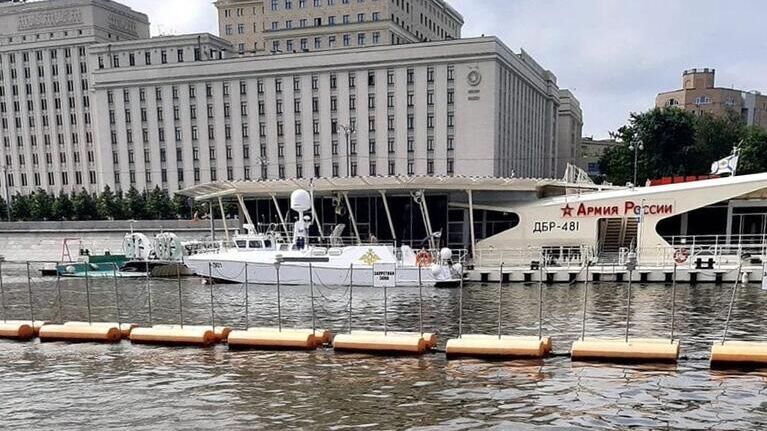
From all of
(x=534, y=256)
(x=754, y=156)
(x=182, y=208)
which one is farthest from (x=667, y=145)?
(x=182, y=208)

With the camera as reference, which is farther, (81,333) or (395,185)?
(395,185)

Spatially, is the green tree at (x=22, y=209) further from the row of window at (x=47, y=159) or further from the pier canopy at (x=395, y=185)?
the pier canopy at (x=395, y=185)

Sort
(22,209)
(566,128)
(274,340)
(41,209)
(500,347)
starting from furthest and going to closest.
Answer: (566,128)
(22,209)
(41,209)
(274,340)
(500,347)

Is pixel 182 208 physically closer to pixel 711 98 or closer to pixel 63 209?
pixel 63 209

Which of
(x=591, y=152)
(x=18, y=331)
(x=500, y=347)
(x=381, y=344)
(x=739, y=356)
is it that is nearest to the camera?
(x=739, y=356)

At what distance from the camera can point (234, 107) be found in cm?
8512

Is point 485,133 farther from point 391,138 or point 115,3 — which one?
point 115,3

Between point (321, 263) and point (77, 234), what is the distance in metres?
41.5

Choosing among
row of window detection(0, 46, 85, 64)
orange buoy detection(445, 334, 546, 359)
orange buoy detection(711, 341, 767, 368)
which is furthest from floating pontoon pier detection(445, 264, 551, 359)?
row of window detection(0, 46, 85, 64)

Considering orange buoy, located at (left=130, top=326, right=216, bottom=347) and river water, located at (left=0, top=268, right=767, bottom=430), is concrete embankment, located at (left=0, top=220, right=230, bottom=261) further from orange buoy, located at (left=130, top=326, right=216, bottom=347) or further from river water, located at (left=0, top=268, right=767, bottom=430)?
river water, located at (left=0, top=268, right=767, bottom=430)

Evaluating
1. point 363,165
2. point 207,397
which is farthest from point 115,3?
point 207,397

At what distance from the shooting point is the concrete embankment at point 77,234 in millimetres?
61031

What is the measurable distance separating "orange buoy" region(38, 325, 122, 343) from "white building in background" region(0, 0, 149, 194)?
84.5 meters

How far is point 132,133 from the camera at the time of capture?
89000mm
